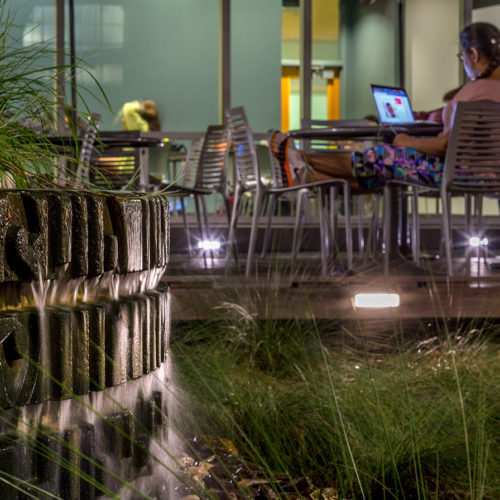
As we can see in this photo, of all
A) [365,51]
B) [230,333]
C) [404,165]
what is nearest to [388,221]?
[404,165]

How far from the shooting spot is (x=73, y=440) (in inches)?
36.7

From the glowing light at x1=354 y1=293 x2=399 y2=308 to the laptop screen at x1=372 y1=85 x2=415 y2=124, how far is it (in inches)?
101

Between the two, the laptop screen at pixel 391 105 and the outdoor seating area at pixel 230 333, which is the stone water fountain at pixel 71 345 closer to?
the outdoor seating area at pixel 230 333

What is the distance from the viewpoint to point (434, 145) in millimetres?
4098

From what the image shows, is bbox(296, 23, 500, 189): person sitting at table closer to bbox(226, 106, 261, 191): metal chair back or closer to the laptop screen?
bbox(226, 106, 261, 191): metal chair back

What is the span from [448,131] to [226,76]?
19.6 feet

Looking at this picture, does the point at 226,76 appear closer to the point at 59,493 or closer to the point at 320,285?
the point at 320,285

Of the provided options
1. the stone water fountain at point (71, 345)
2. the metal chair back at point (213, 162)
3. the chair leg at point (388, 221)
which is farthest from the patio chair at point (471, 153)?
the stone water fountain at point (71, 345)

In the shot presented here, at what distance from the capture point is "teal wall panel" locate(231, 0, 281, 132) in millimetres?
9898

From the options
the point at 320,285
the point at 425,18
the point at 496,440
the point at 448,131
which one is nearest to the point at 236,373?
the point at 496,440

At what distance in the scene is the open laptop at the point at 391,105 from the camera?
17.2 ft

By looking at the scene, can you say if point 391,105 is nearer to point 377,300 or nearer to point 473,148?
point 473,148

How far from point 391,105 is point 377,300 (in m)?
2.92

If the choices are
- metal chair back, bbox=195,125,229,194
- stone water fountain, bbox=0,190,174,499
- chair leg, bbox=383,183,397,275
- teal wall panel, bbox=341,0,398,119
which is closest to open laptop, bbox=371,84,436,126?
chair leg, bbox=383,183,397,275
